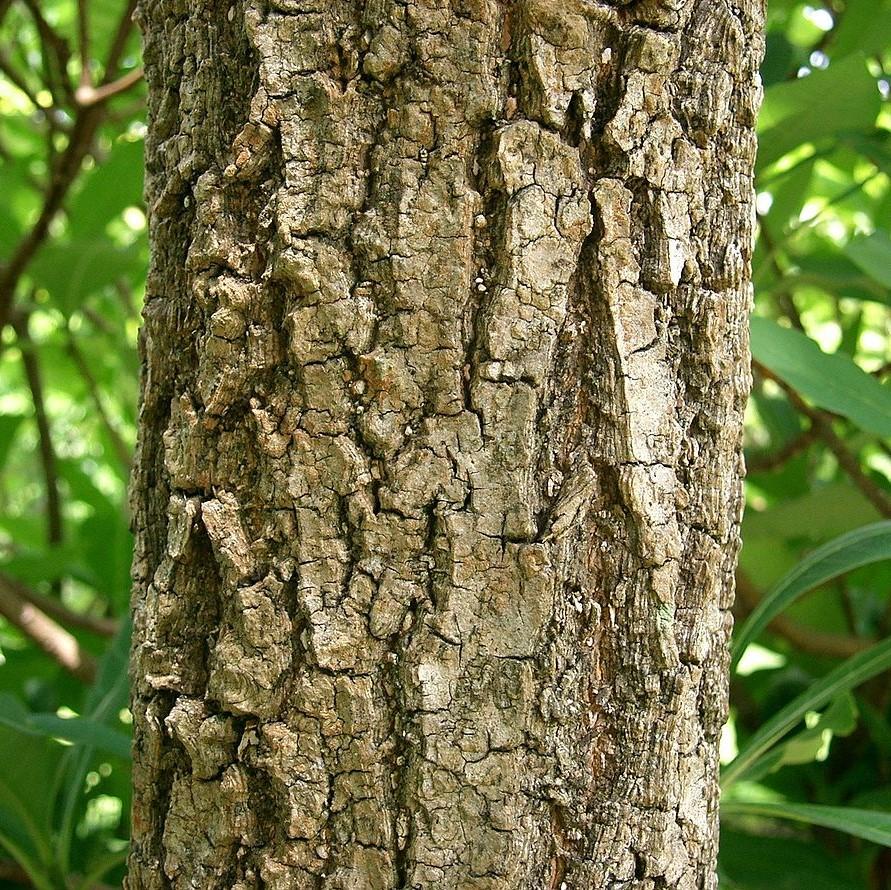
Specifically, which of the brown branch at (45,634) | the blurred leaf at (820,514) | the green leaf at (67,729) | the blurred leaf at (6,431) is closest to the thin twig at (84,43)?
the blurred leaf at (6,431)

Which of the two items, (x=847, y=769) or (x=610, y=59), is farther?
(x=847, y=769)

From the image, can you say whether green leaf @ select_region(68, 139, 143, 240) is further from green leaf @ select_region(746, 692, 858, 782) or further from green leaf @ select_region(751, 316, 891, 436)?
green leaf @ select_region(746, 692, 858, 782)

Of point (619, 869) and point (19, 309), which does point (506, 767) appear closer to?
point (619, 869)

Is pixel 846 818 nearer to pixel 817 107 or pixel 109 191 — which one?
pixel 817 107

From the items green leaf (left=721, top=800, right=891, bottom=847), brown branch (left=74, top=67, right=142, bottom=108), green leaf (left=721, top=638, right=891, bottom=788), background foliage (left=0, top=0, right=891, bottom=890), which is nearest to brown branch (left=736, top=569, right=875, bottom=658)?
background foliage (left=0, top=0, right=891, bottom=890)

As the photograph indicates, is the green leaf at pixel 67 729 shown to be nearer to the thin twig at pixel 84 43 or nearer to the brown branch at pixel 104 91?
the brown branch at pixel 104 91

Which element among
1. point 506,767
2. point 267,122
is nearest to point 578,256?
point 267,122
